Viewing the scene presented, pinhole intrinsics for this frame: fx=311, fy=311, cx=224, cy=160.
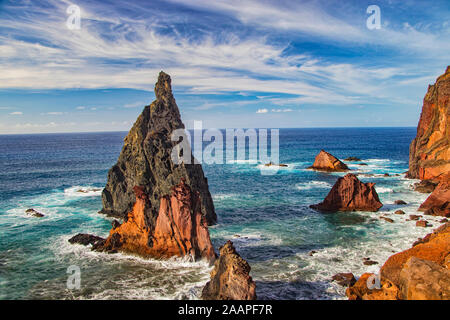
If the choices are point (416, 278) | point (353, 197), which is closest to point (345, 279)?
point (416, 278)

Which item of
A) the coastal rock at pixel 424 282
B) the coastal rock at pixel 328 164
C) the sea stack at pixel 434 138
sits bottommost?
the coastal rock at pixel 424 282

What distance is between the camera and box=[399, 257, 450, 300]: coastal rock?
17.5 m

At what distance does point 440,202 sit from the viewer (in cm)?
4434

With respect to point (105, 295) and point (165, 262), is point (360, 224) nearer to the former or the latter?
point (165, 262)

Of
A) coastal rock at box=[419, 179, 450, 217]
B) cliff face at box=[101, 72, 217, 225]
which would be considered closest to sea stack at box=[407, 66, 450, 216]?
coastal rock at box=[419, 179, 450, 217]

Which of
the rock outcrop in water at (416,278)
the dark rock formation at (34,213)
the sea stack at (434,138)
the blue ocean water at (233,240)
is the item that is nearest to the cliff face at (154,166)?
the blue ocean water at (233,240)

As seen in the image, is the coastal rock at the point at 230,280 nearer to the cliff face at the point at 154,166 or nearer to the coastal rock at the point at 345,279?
the coastal rock at the point at 345,279

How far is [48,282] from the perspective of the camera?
27500mm

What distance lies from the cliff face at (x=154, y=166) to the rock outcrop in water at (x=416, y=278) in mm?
24144

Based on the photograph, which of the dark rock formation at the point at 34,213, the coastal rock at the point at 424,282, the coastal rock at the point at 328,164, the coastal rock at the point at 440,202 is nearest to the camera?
the coastal rock at the point at 424,282

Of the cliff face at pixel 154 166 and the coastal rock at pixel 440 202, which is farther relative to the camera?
the cliff face at pixel 154 166

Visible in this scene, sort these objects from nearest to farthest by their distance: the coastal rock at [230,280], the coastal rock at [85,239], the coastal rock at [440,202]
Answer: the coastal rock at [230,280], the coastal rock at [85,239], the coastal rock at [440,202]

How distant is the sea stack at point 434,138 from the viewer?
61.8 m

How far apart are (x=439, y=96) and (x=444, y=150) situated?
11.7 metres
